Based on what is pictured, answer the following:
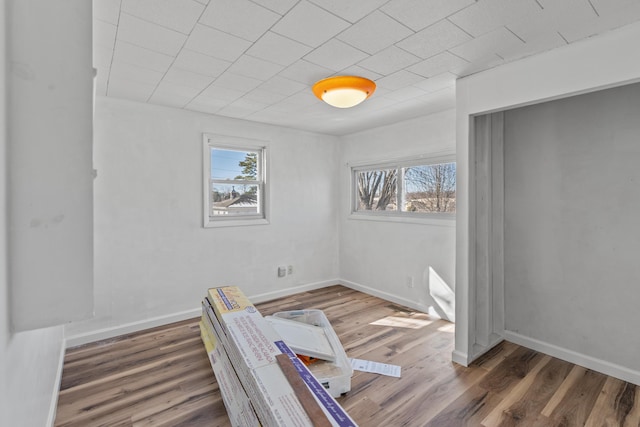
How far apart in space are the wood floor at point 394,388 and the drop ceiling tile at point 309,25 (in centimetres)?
228

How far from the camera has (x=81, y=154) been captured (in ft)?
3.07

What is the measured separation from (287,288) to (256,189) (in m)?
1.40

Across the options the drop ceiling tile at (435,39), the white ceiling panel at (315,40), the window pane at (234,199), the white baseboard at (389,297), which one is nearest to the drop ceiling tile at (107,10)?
the white ceiling panel at (315,40)

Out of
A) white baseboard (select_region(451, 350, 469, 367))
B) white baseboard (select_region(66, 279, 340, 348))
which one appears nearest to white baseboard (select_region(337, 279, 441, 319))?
white baseboard (select_region(451, 350, 469, 367))

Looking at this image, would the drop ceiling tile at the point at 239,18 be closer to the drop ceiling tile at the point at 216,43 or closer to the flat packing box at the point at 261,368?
the drop ceiling tile at the point at 216,43

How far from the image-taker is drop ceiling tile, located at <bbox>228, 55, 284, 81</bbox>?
2.15 meters

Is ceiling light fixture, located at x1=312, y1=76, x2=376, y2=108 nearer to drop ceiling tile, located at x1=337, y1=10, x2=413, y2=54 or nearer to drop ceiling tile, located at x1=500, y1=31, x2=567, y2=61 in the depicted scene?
drop ceiling tile, located at x1=337, y1=10, x2=413, y2=54

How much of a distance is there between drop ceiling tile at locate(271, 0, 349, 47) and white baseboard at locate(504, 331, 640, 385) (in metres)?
2.96

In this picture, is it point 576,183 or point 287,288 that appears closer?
point 576,183

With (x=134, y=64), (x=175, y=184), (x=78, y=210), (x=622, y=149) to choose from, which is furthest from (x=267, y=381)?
(x=622, y=149)

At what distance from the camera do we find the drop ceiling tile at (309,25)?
1596mm

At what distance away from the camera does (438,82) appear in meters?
2.55

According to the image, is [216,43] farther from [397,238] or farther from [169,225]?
[397,238]

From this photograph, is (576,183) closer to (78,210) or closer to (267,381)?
(267,381)
